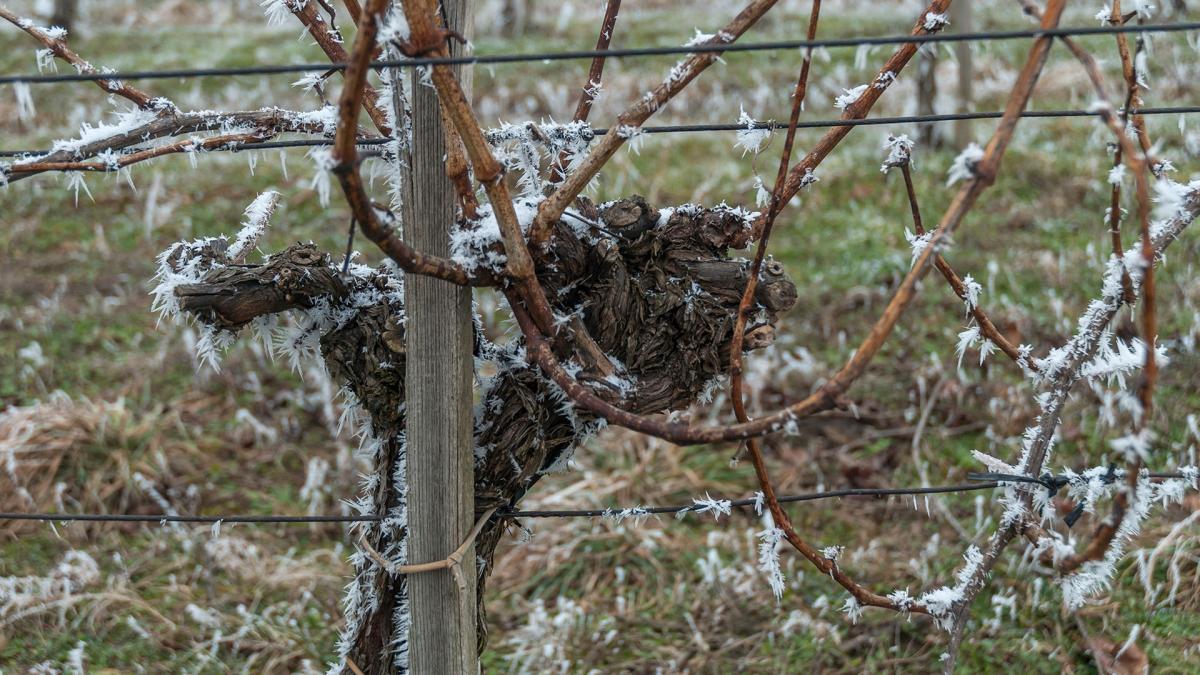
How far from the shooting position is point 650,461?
14.1ft

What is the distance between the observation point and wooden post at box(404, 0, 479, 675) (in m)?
1.76

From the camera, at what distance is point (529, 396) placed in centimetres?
196

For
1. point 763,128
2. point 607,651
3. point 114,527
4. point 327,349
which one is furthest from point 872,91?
point 114,527

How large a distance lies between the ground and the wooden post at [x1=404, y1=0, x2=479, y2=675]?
343mm

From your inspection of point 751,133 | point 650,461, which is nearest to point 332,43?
point 751,133

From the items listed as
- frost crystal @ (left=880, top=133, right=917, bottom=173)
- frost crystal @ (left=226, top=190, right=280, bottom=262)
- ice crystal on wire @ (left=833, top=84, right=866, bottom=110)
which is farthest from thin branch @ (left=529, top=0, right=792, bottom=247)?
frost crystal @ (left=226, top=190, right=280, bottom=262)

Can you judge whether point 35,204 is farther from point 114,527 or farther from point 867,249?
point 867,249

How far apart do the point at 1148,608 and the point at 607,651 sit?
1787 mm

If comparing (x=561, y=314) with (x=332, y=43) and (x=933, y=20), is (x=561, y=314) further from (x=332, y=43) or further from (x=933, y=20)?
(x=933, y=20)

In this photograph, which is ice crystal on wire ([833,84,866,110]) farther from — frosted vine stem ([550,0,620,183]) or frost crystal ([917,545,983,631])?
frost crystal ([917,545,983,631])

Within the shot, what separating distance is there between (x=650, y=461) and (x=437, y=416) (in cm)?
256

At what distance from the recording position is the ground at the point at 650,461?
10.9 feet

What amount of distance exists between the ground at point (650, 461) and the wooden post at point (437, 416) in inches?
13.5

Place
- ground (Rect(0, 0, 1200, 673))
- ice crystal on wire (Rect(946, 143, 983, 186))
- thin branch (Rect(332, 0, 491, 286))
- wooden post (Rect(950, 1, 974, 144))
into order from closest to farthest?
thin branch (Rect(332, 0, 491, 286))
ice crystal on wire (Rect(946, 143, 983, 186))
ground (Rect(0, 0, 1200, 673))
wooden post (Rect(950, 1, 974, 144))
